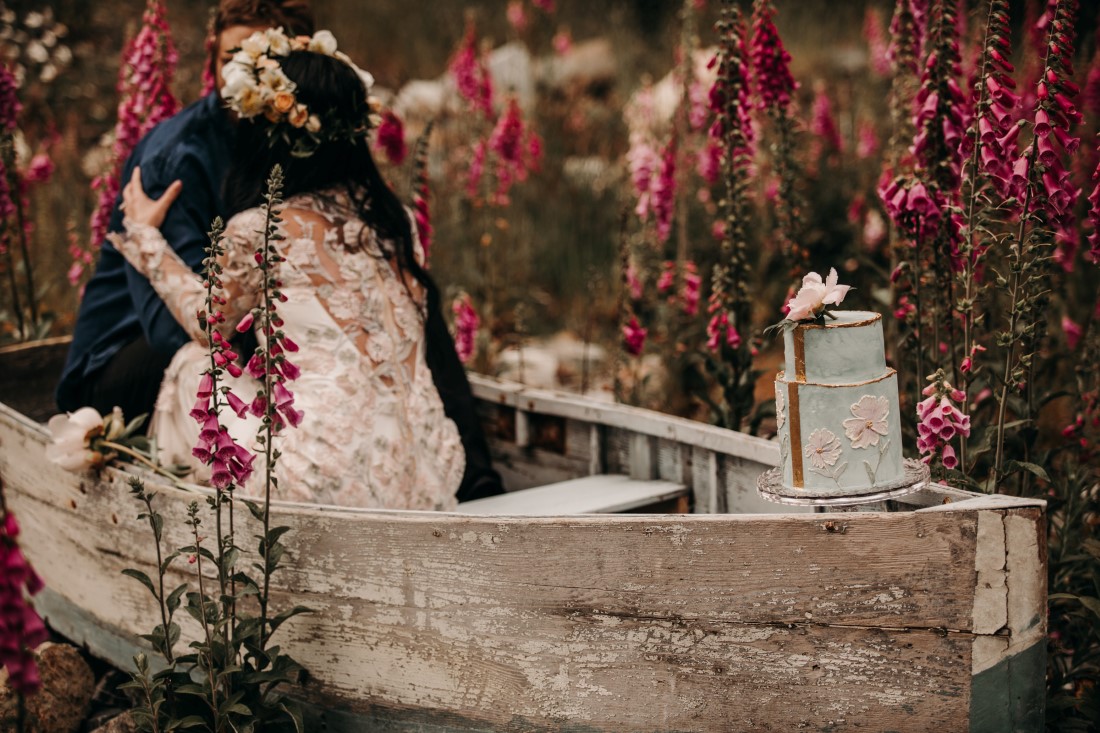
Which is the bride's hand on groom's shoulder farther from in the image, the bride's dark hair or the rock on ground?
the rock on ground

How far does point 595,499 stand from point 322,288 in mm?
976

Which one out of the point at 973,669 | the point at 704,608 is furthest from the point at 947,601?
the point at 704,608

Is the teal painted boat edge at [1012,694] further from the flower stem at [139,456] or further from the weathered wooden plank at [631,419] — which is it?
the flower stem at [139,456]

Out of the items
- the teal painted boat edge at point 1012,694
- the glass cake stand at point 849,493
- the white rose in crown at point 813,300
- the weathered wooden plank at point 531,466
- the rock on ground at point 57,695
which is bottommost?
the rock on ground at point 57,695

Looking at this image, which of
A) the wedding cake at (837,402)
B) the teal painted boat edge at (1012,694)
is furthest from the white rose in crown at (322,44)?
the teal painted boat edge at (1012,694)

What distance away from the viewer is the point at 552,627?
2.33 m

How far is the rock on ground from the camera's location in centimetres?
289

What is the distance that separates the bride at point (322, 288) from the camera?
287cm

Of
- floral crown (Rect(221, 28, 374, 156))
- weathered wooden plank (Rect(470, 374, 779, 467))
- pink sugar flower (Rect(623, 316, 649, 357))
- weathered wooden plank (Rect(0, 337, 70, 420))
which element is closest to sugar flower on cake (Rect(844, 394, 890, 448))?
weathered wooden plank (Rect(470, 374, 779, 467))

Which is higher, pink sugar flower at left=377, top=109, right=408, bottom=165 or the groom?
pink sugar flower at left=377, top=109, right=408, bottom=165

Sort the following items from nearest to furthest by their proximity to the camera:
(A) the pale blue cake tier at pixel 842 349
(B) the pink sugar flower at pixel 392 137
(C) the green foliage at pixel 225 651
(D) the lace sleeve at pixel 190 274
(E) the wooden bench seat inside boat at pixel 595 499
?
(A) the pale blue cake tier at pixel 842 349 → (C) the green foliage at pixel 225 651 → (D) the lace sleeve at pixel 190 274 → (E) the wooden bench seat inside boat at pixel 595 499 → (B) the pink sugar flower at pixel 392 137

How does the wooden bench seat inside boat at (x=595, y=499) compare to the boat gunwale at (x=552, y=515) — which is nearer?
the boat gunwale at (x=552, y=515)

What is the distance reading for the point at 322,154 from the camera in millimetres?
3021

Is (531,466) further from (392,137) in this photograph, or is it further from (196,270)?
(392,137)
